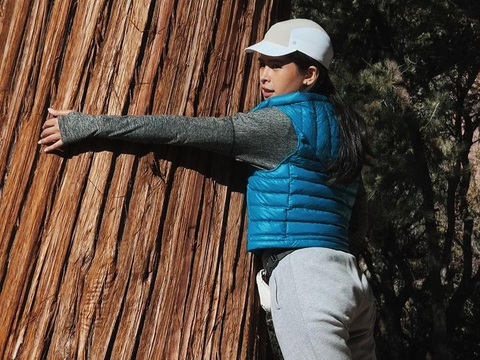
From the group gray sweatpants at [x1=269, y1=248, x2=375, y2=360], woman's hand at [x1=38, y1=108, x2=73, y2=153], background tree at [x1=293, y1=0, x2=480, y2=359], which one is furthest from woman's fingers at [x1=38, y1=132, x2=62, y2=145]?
background tree at [x1=293, y1=0, x2=480, y2=359]

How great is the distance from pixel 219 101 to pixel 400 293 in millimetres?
6372

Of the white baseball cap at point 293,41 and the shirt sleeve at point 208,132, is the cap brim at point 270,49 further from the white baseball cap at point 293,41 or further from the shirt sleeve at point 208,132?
the shirt sleeve at point 208,132

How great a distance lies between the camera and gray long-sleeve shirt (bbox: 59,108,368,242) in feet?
6.49

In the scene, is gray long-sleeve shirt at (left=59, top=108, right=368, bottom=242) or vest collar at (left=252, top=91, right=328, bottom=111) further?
vest collar at (left=252, top=91, right=328, bottom=111)

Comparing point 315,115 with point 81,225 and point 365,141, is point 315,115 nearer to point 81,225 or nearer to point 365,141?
point 365,141

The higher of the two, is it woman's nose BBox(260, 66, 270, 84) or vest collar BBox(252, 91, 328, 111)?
woman's nose BBox(260, 66, 270, 84)

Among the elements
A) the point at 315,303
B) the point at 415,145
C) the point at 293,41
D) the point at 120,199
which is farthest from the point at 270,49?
the point at 415,145

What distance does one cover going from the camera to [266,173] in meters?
2.12

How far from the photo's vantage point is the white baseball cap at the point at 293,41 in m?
2.20

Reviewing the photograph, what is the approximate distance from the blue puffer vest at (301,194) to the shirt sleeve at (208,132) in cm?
4

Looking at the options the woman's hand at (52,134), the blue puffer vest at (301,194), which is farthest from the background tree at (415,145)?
the woman's hand at (52,134)

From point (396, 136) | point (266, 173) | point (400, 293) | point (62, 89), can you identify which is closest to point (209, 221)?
point (266, 173)

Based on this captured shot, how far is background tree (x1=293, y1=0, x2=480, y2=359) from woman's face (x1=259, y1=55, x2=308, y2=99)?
11.7 ft

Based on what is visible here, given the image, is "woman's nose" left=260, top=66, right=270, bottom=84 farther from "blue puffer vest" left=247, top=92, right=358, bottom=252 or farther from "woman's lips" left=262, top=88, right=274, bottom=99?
"blue puffer vest" left=247, top=92, right=358, bottom=252
